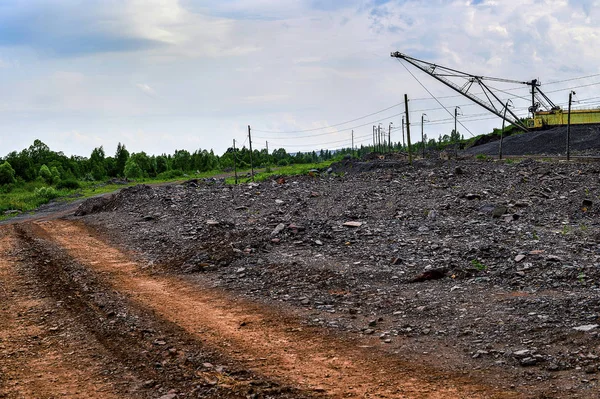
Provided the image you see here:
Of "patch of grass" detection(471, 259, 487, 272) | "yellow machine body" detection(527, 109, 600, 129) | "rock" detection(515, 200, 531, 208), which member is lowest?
"patch of grass" detection(471, 259, 487, 272)

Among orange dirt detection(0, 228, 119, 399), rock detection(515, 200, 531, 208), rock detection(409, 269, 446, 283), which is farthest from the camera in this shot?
rock detection(515, 200, 531, 208)

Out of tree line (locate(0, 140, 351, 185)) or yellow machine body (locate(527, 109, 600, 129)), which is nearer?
yellow machine body (locate(527, 109, 600, 129))

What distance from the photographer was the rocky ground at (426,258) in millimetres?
6281

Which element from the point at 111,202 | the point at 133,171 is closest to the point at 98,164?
the point at 133,171

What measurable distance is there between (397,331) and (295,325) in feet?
4.51

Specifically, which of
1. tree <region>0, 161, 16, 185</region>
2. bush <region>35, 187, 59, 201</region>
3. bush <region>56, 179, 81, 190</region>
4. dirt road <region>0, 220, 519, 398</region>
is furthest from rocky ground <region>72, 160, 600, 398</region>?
tree <region>0, 161, 16, 185</region>

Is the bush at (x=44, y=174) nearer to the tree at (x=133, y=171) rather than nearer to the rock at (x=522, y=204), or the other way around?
the tree at (x=133, y=171)

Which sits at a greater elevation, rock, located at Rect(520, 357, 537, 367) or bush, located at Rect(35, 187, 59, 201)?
bush, located at Rect(35, 187, 59, 201)

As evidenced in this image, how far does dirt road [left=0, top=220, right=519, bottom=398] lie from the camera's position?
5445 millimetres

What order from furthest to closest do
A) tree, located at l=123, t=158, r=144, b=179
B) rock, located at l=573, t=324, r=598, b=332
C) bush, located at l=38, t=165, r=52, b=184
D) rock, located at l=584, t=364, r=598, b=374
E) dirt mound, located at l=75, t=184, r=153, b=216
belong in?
tree, located at l=123, t=158, r=144, b=179, bush, located at l=38, t=165, r=52, b=184, dirt mound, located at l=75, t=184, r=153, b=216, rock, located at l=573, t=324, r=598, b=332, rock, located at l=584, t=364, r=598, b=374

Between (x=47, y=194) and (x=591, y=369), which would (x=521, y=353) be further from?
(x=47, y=194)

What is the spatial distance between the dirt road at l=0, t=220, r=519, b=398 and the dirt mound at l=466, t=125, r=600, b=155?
30.6 m

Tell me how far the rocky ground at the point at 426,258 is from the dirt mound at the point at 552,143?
15411 mm

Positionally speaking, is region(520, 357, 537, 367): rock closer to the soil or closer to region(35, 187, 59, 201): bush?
the soil
